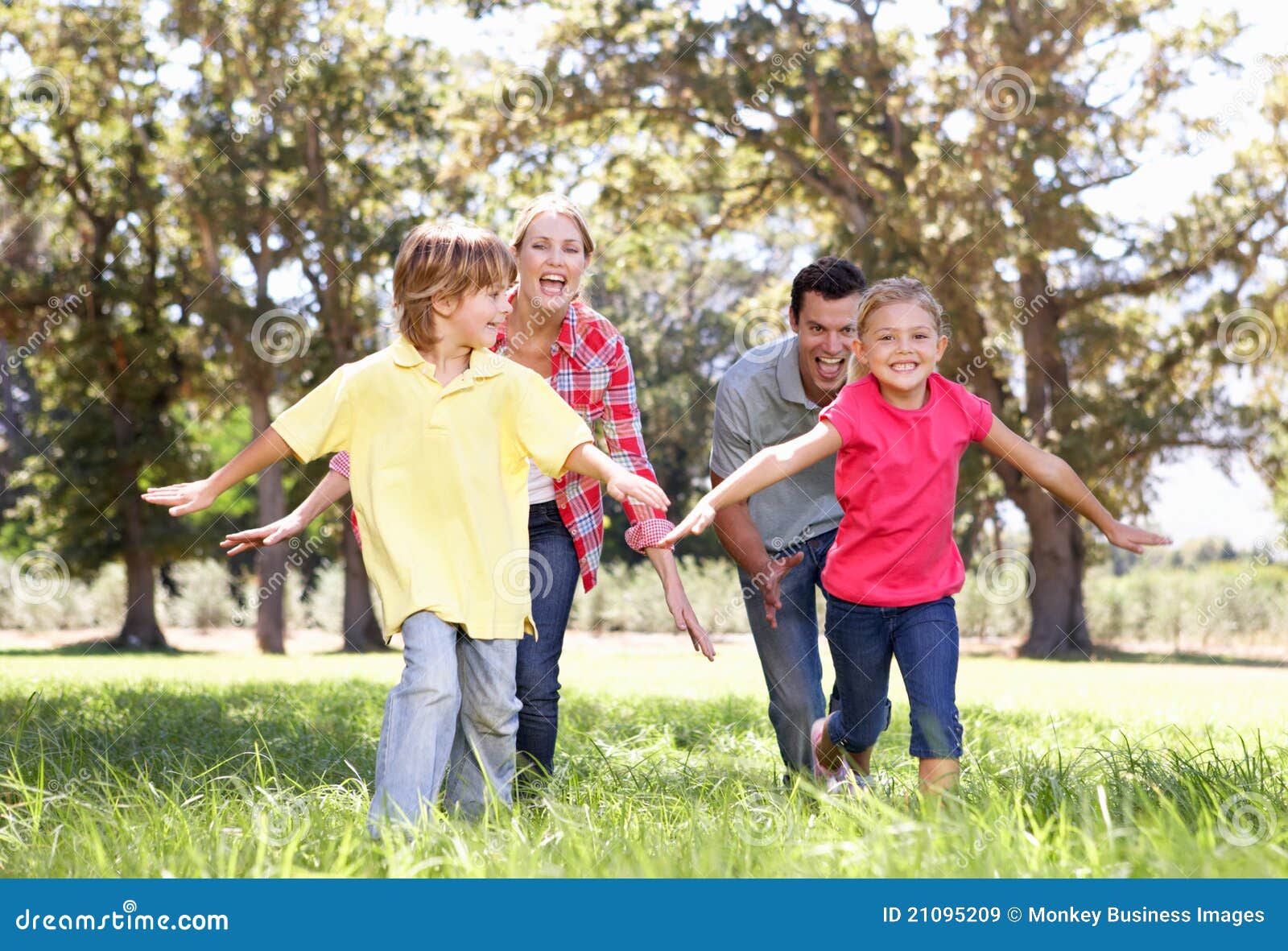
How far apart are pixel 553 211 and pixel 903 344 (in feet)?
3.91


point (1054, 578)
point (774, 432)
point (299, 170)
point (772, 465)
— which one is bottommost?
point (1054, 578)

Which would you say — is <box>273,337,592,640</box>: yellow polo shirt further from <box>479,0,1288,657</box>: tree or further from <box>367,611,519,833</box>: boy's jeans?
<box>479,0,1288,657</box>: tree

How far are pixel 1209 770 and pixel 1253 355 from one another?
17715 millimetres

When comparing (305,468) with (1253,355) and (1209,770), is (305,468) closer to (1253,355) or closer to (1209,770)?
(1253,355)

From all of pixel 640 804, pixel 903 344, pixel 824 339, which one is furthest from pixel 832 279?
pixel 640 804

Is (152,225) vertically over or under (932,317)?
over

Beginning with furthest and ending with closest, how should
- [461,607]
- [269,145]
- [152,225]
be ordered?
1. [152,225]
2. [269,145]
3. [461,607]

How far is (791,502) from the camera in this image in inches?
179

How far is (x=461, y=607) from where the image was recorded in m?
3.18

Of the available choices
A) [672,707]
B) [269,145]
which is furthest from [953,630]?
[269,145]

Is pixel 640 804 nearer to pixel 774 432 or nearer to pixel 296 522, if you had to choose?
pixel 296 522

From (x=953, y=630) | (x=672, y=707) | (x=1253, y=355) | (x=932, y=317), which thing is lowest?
(x=672, y=707)

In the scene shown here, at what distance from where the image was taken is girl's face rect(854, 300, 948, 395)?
3.63 m

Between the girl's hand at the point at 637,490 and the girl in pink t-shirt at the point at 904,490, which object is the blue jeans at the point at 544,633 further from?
the girl's hand at the point at 637,490
